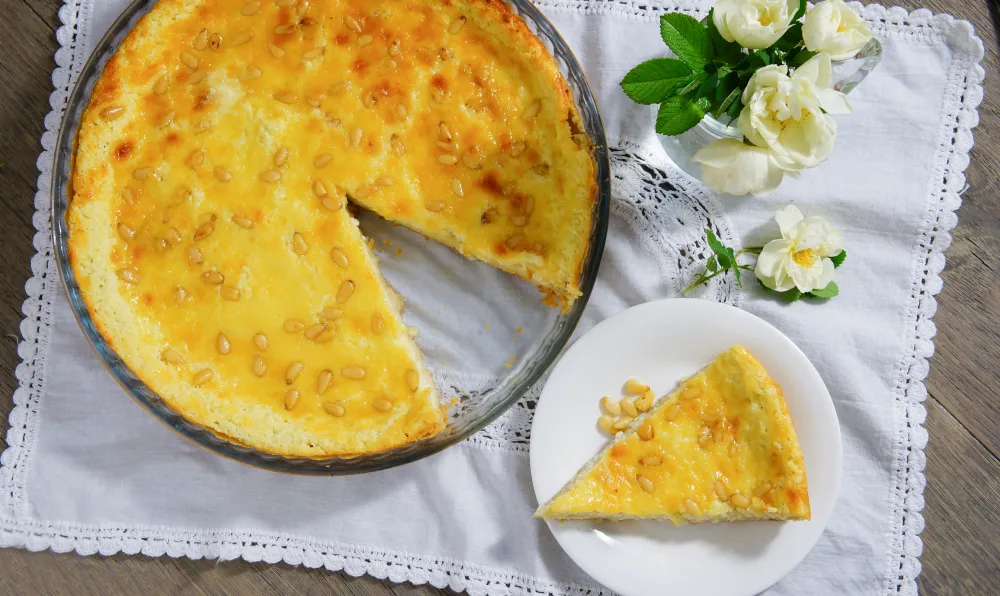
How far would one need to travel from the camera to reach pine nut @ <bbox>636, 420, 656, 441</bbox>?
2480mm

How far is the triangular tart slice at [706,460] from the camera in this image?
2.42 m

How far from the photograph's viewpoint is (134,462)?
2672mm

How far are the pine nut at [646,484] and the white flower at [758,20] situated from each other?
1.37m

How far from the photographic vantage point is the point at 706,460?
2.47m

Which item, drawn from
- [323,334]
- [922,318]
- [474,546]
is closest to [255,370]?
[323,334]

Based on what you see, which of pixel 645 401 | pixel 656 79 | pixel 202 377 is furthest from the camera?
pixel 645 401

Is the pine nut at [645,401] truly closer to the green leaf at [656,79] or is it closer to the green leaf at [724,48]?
the green leaf at [656,79]

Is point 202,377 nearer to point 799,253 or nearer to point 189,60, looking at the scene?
point 189,60

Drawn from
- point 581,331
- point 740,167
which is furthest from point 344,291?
point 740,167

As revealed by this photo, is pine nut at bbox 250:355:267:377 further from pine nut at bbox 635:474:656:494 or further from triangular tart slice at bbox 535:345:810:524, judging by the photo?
pine nut at bbox 635:474:656:494

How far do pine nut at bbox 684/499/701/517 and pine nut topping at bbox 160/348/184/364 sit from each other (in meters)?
1.68

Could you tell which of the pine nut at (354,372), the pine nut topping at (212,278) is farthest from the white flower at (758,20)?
the pine nut topping at (212,278)

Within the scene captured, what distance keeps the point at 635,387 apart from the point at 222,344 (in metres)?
1.37

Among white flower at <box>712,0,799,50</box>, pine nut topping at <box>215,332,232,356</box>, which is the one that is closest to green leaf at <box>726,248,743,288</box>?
white flower at <box>712,0,799,50</box>
